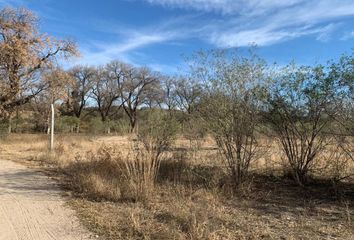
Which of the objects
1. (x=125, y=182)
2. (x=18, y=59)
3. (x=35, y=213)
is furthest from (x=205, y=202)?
(x=18, y=59)

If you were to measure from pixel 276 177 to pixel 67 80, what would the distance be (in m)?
20.3

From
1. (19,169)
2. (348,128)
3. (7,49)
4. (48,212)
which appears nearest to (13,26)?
(7,49)

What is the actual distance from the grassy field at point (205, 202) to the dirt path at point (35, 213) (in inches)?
11.6

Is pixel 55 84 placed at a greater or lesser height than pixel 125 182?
greater

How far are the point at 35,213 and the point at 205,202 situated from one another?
3.01m

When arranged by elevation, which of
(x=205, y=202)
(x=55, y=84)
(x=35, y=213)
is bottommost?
(x=35, y=213)

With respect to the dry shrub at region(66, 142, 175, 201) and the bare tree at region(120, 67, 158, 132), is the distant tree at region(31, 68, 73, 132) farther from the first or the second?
the bare tree at region(120, 67, 158, 132)

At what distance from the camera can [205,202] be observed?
23.7 ft

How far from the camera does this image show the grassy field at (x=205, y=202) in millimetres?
5543

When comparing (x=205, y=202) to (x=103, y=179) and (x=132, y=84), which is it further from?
(x=132, y=84)

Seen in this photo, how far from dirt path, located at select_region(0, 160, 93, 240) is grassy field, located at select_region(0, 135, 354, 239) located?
29 centimetres

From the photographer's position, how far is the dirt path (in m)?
5.50

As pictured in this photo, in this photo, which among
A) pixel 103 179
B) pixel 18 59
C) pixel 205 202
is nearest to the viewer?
pixel 205 202

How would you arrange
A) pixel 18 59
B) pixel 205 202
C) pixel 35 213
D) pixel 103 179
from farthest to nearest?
1. pixel 18 59
2. pixel 103 179
3. pixel 205 202
4. pixel 35 213
